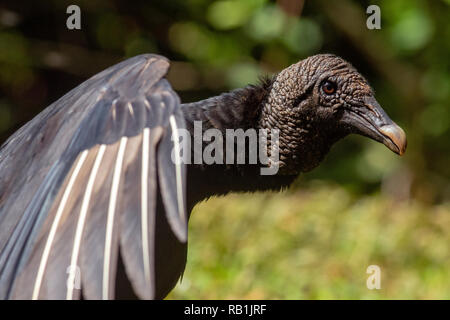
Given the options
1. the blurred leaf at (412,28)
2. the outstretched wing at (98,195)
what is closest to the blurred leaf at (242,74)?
the blurred leaf at (412,28)

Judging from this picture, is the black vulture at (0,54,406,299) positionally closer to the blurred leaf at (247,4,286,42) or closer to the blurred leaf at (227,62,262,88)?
the blurred leaf at (247,4,286,42)

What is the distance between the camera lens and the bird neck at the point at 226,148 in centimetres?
335

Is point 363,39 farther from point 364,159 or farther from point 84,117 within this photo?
point 84,117

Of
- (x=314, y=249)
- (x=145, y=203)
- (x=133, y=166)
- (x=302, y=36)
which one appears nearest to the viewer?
(x=145, y=203)

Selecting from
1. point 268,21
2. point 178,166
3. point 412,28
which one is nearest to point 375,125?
point 178,166

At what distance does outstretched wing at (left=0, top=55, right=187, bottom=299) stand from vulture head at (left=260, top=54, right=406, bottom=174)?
71cm

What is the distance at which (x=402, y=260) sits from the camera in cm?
493

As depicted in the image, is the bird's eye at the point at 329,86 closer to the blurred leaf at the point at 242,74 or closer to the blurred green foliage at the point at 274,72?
the blurred green foliage at the point at 274,72

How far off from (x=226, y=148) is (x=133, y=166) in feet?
2.78

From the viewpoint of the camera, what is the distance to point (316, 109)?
138 inches

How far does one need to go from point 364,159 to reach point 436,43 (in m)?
1.20

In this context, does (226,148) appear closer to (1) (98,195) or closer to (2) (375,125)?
(2) (375,125)
